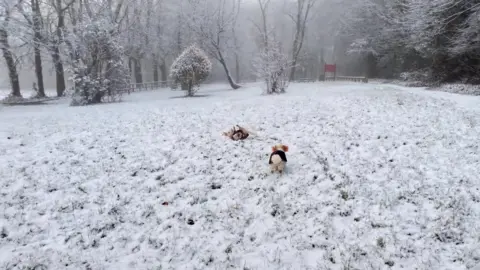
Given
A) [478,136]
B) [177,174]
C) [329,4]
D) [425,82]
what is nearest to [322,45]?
[329,4]

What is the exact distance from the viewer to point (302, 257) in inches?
165

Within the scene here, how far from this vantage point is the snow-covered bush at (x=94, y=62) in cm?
1722

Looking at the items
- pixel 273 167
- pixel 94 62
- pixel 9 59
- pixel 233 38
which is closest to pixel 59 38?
pixel 9 59

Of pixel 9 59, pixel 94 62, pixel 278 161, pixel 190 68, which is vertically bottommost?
pixel 278 161

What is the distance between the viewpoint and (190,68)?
21500 millimetres

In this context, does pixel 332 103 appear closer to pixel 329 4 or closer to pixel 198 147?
pixel 198 147

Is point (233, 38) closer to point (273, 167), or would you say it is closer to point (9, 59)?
point (9, 59)

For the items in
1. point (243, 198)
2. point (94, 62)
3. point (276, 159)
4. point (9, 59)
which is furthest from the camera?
point (9, 59)

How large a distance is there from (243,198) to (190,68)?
17.4 m

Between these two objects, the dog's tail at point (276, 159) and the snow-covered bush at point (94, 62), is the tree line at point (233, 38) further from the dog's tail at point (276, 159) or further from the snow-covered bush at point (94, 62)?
the dog's tail at point (276, 159)

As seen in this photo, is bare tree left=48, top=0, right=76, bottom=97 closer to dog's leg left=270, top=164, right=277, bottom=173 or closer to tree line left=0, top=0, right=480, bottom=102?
tree line left=0, top=0, right=480, bottom=102

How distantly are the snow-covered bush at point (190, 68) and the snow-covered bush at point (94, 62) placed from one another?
434 cm

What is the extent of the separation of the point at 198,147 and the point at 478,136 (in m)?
7.61

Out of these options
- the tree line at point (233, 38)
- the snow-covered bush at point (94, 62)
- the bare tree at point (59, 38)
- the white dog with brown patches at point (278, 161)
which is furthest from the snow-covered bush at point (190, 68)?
the white dog with brown patches at point (278, 161)
